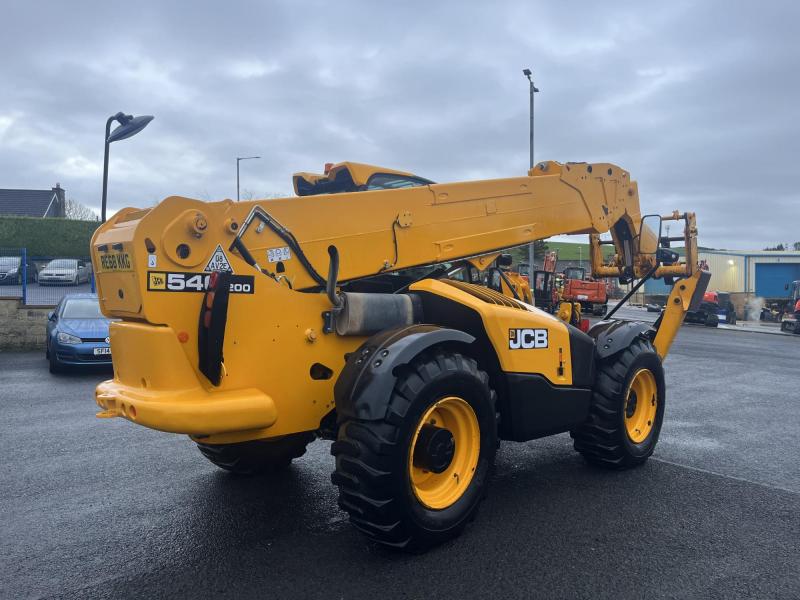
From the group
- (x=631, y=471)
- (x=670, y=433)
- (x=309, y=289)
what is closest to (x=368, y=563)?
(x=309, y=289)

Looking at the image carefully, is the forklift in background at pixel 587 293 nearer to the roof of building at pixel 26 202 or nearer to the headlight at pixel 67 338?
the headlight at pixel 67 338

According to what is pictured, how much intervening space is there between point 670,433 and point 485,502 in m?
3.25

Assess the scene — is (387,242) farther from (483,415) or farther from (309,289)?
(483,415)

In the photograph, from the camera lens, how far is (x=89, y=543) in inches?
157

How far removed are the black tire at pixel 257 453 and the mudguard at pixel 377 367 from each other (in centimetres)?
90

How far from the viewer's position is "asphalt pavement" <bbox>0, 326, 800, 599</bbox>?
346cm

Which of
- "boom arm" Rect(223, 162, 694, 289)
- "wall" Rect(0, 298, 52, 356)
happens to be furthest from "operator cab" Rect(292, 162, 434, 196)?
"wall" Rect(0, 298, 52, 356)

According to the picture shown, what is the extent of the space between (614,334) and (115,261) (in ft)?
13.1

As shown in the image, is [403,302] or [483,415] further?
[403,302]

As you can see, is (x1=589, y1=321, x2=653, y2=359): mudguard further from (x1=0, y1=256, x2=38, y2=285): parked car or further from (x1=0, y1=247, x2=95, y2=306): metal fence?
(x1=0, y1=256, x2=38, y2=285): parked car

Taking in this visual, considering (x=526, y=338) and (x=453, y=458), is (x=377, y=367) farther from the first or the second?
(x=526, y=338)

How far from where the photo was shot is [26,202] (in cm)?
4659

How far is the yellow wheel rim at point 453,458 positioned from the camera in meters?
3.97

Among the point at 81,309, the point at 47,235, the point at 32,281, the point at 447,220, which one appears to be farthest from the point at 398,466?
the point at 47,235
